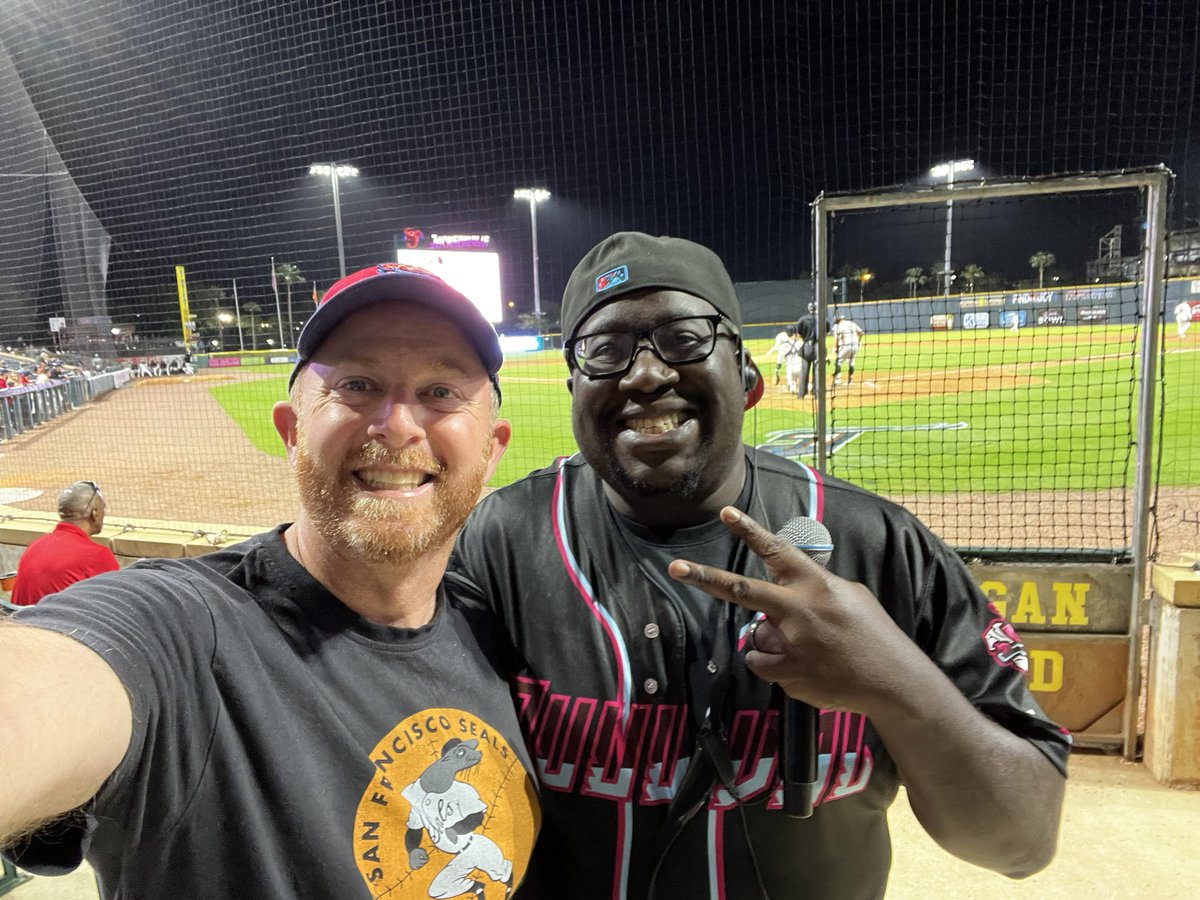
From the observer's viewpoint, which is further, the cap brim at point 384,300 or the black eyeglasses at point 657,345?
the black eyeglasses at point 657,345

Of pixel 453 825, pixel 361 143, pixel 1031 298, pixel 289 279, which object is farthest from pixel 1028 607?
pixel 289 279

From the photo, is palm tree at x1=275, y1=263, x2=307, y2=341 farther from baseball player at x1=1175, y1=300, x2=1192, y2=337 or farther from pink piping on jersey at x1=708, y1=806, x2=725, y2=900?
baseball player at x1=1175, y1=300, x2=1192, y2=337

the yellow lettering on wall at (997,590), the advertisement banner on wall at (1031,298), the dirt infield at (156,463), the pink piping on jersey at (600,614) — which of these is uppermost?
the advertisement banner on wall at (1031,298)

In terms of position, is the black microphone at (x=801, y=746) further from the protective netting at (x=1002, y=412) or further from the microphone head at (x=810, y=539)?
the protective netting at (x=1002, y=412)

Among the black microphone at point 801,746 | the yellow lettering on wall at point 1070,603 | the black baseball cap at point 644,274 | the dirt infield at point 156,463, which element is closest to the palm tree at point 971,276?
the yellow lettering on wall at point 1070,603

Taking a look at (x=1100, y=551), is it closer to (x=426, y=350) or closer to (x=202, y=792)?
(x=426, y=350)

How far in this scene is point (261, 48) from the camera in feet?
53.5

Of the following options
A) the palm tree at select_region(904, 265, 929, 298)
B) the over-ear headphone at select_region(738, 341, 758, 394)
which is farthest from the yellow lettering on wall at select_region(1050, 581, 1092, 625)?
the palm tree at select_region(904, 265, 929, 298)

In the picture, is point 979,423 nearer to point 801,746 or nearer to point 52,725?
point 801,746

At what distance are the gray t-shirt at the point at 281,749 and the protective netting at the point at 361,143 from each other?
5764mm

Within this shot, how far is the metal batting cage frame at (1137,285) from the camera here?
3.24 metres

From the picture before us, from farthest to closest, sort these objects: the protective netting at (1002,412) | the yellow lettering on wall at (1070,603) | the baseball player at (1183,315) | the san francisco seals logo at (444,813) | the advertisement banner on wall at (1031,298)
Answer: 1. the advertisement banner on wall at (1031,298)
2. the baseball player at (1183,315)
3. the protective netting at (1002,412)
4. the yellow lettering on wall at (1070,603)
5. the san francisco seals logo at (444,813)

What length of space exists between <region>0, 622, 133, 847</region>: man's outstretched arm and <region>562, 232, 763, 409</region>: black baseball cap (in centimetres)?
111

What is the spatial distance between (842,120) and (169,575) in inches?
1230
